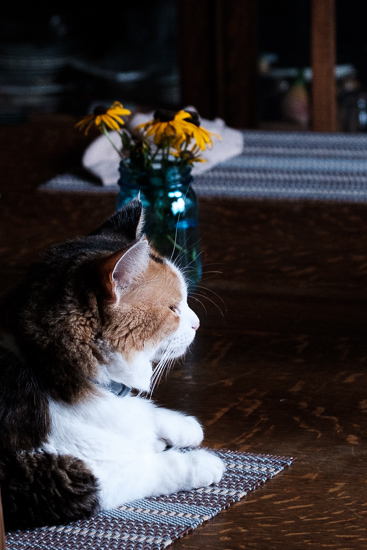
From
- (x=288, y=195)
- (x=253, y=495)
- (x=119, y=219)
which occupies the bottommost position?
(x=253, y=495)

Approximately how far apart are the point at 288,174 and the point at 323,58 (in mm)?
878

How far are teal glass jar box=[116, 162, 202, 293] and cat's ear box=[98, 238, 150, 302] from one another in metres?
0.43

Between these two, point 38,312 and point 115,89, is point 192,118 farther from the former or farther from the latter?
point 115,89

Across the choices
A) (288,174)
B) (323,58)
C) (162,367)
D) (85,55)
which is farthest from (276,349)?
(85,55)

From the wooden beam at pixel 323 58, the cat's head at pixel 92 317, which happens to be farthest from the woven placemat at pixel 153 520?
the wooden beam at pixel 323 58

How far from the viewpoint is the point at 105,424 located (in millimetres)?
918

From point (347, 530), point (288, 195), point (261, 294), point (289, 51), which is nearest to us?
point (347, 530)

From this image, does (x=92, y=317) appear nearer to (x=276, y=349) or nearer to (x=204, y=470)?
(x=204, y=470)

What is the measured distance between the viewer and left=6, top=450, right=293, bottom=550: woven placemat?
84cm

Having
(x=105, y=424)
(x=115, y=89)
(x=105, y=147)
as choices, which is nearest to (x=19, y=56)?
(x=115, y=89)

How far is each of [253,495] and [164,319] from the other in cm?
23

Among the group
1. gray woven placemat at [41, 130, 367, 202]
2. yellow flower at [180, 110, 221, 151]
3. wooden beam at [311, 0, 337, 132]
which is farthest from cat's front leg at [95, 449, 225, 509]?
wooden beam at [311, 0, 337, 132]

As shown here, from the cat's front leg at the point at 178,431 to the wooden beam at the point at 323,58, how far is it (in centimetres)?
184

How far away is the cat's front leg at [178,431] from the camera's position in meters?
1.02
